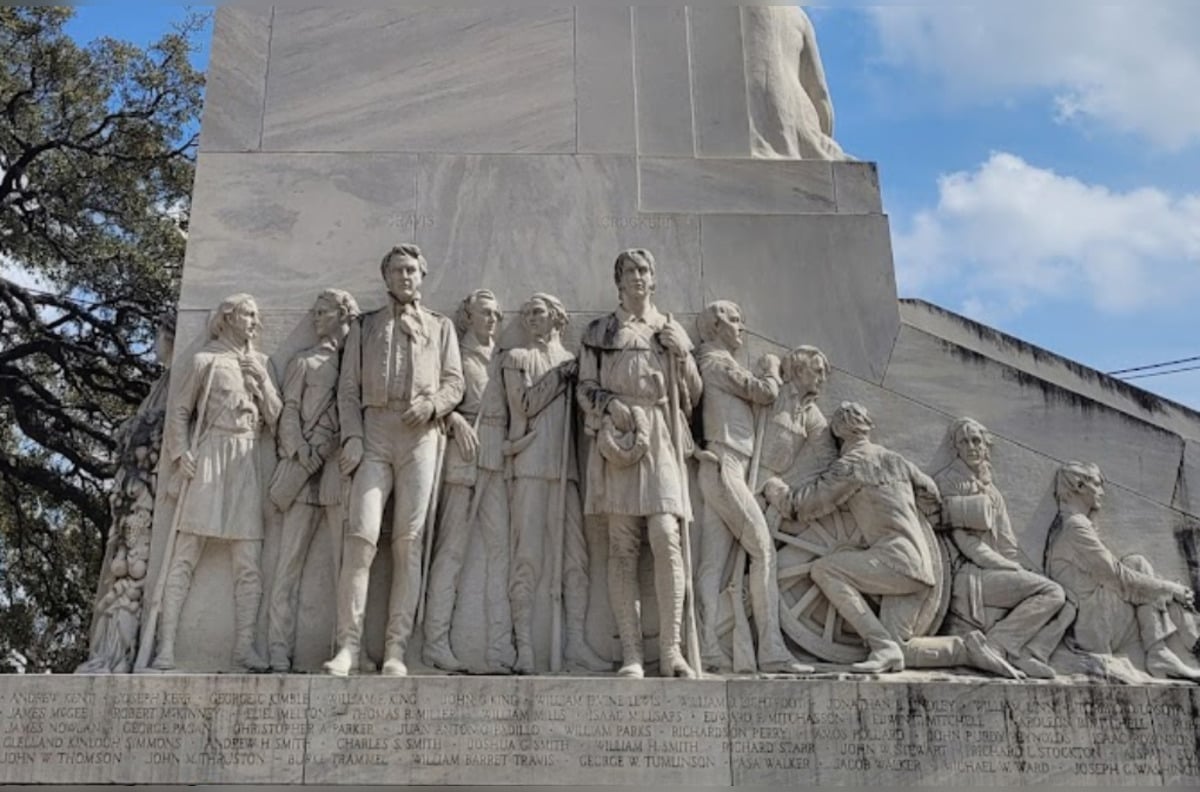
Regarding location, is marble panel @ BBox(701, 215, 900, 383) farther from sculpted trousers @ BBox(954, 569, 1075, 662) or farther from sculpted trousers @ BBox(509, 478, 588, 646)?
sculpted trousers @ BBox(509, 478, 588, 646)

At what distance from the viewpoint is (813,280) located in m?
10.5

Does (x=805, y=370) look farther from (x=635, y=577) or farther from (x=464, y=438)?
(x=464, y=438)

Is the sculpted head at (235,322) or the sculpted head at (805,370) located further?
the sculpted head at (805,370)

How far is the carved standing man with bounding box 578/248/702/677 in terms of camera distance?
354 inches

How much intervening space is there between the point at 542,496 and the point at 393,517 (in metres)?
1.11

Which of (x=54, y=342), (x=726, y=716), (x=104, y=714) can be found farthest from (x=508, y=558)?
(x=54, y=342)

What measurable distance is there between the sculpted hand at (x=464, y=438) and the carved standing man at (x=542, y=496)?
0.89 feet

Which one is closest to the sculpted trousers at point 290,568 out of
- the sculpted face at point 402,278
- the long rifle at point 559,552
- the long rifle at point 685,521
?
the long rifle at point 559,552

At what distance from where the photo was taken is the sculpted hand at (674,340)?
9.57 meters

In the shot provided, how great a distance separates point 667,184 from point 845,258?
64.3 inches

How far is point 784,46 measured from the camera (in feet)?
39.1

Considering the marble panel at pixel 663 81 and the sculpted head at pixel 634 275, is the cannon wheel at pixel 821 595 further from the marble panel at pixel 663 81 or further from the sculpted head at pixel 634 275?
the marble panel at pixel 663 81

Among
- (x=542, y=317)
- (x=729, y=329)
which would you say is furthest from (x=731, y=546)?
(x=542, y=317)

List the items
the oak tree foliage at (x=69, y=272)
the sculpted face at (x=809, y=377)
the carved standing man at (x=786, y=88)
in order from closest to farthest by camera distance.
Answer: the sculpted face at (x=809, y=377) < the carved standing man at (x=786, y=88) < the oak tree foliage at (x=69, y=272)
